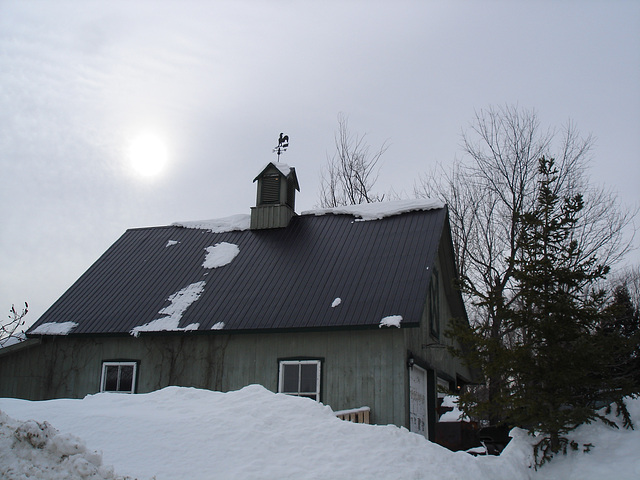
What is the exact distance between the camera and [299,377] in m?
12.1

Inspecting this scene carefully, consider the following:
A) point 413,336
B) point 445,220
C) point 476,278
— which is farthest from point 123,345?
point 476,278

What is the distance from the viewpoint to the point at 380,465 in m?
6.33

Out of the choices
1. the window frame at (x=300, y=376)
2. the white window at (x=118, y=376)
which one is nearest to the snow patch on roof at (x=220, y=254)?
the white window at (x=118, y=376)

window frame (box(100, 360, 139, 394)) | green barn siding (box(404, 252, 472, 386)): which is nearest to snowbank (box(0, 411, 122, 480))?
green barn siding (box(404, 252, 472, 386))

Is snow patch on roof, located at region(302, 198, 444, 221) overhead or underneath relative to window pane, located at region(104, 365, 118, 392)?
overhead

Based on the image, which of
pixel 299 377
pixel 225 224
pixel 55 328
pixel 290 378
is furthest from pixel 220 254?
pixel 299 377

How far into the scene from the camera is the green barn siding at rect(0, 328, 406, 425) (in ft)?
37.4

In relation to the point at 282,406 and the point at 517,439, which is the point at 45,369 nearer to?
the point at 282,406

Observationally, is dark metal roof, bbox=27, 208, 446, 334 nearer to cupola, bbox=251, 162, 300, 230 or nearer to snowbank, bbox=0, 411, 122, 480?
cupola, bbox=251, 162, 300, 230

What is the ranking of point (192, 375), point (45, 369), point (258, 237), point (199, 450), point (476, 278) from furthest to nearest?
1. point (476, 278)
2. point (258, 237)
3. point (45, 369)
4. point (192, 375)
5. point (199, 450)

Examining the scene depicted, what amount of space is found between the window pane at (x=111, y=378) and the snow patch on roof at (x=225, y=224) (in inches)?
202

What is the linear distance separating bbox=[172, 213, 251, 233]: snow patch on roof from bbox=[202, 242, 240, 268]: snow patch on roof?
886 millimetres

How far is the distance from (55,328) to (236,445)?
975 centimetres

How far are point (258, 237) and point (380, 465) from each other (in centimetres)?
1052
